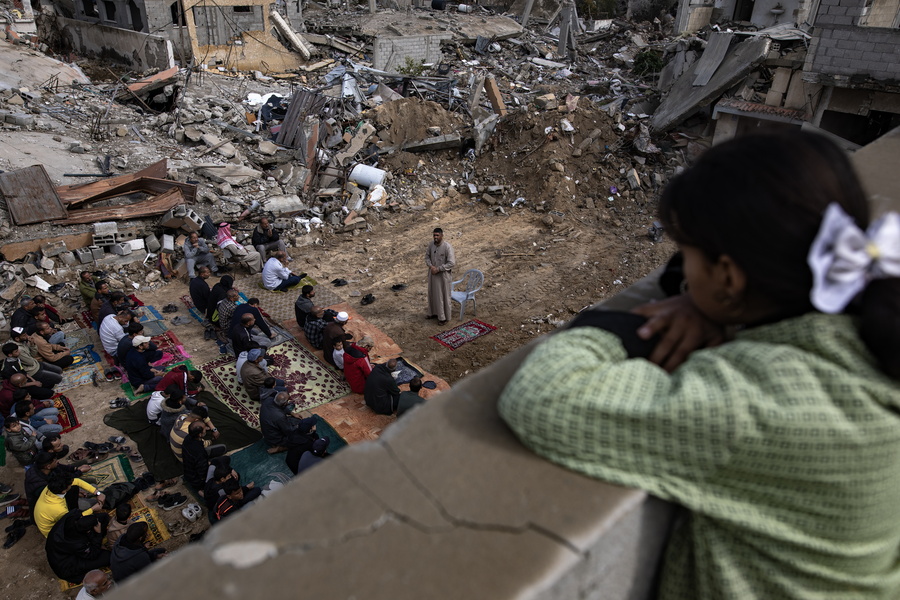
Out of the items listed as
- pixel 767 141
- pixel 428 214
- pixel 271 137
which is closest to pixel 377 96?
pixel 271 137

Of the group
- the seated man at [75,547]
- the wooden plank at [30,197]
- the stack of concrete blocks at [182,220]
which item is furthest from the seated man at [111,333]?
the wooden plank at [30,197]

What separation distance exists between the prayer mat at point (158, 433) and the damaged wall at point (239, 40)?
1592 centimetres

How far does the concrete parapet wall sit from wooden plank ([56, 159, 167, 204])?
12.4 meters

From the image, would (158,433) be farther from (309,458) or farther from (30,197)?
(30,197)

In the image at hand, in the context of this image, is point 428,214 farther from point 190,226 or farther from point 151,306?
point 151,306

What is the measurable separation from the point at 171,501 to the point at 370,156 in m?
9.95

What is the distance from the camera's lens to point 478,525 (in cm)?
110

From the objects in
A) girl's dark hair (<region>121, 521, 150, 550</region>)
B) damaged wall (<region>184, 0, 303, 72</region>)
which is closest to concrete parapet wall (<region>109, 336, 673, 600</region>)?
girl's dark hair (<region>121, 521, 150, 550</region>)

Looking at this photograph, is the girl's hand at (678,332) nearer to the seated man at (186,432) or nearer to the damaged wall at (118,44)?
the seated man at (186,432)

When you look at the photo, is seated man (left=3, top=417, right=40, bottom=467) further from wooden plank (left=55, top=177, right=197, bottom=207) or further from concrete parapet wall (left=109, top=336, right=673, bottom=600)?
concrete parapet wall (left=109, top=336, right=673, bottom=600)

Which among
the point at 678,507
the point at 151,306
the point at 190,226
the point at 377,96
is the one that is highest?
the point at 678,507

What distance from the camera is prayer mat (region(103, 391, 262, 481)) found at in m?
6.87

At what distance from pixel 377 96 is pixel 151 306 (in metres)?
9.57

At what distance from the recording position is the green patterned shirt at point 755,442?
3.48 feet
